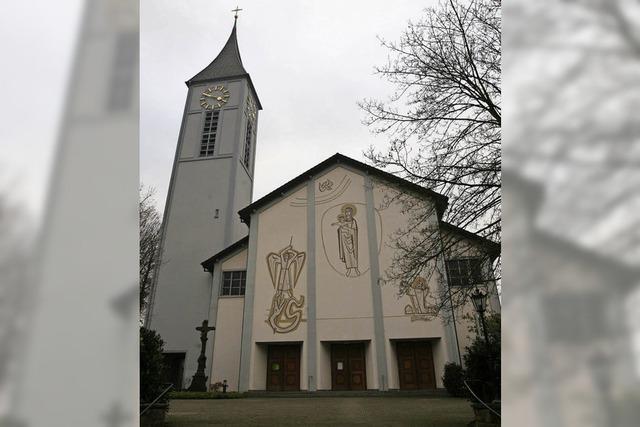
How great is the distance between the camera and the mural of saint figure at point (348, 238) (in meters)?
17.0

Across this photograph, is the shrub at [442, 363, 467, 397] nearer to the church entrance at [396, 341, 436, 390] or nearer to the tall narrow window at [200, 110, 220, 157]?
the church entrance at [396, 341, 436, 390]

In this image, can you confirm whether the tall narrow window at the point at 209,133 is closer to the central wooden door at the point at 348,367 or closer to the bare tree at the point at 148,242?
the bare tree at the point at 148,242

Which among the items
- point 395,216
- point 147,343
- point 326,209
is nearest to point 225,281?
point 326,209

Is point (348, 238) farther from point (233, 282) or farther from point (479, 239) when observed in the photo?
point (479, 239)

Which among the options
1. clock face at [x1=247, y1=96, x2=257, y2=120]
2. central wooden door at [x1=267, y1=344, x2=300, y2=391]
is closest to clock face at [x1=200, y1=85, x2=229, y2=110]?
clock face at [x1=247, y1=96, x2=257, y2=120]

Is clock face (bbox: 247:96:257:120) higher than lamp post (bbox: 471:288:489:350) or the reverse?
higher

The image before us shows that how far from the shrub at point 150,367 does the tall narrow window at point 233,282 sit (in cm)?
1304

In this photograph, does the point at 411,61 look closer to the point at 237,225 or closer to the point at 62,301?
the point at 62,301

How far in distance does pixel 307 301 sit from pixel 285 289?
111 centimetres

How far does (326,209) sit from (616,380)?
17687 mm

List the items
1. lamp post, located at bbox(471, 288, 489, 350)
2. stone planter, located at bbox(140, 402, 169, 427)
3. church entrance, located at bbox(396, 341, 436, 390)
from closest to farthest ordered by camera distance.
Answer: stone planter, located at bbox(140, 402, 169, 427)
lamp post, located at bbox(471, 288, 489, 350)
church entrance, located at bbox(396, 341, 436, 390)

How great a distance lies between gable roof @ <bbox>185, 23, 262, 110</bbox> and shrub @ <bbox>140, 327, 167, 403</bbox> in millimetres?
26098

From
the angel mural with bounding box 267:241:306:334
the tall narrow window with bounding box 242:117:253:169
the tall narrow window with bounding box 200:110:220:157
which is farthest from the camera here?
the tall narrow window with bounding box 242:117:253:169

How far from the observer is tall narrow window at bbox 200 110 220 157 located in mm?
25797
